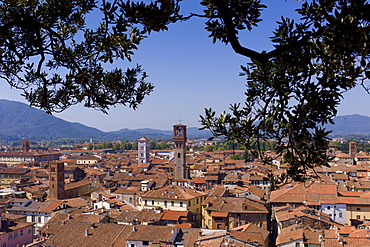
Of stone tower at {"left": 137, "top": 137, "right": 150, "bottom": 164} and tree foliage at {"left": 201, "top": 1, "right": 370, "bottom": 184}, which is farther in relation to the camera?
stone tower at {"left": 137, "top": 137, "right": 150, "bottom": 164}

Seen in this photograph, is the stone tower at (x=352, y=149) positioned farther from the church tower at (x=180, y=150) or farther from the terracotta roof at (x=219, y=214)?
the terracotta roof at (x=219, y=214)

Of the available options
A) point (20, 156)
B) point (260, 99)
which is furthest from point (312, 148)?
point (20, 156)

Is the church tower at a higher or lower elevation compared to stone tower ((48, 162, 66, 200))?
higher

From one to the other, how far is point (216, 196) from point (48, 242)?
17.4 m

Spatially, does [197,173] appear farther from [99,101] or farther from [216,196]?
[99,101]

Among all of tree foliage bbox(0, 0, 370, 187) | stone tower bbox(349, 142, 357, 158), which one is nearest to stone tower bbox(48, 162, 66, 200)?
tree foliage bbox(0, 0, 370, 187)

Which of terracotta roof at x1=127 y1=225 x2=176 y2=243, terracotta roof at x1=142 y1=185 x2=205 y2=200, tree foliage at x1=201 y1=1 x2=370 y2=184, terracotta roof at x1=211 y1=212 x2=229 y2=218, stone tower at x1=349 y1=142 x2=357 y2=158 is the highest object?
tree foliage at x1=201 y1=1 x2=370 y2=184

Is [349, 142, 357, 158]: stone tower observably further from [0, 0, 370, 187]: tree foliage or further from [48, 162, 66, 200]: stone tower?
[0, 0, 370, 187]: tree foliage

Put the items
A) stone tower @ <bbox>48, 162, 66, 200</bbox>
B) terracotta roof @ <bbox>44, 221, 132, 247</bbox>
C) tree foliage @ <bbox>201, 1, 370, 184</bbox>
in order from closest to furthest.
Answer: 1. tree foliage @ <bbox>201, 1, 370, 184</bbox>
2. terracotta roof @ <bbox>44, 221, 132, 247</bbox>
3. stone tower @ <bbox>48, 162, 66, 200</bbox>

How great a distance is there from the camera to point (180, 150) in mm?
50812

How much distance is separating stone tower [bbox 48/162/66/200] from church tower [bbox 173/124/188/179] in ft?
49.5

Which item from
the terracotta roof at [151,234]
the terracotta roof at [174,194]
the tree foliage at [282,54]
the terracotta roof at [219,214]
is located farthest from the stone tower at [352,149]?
the tree foliage at [282,54]

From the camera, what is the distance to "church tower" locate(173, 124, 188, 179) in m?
50.8

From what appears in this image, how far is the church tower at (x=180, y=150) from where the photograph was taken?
5084cm
